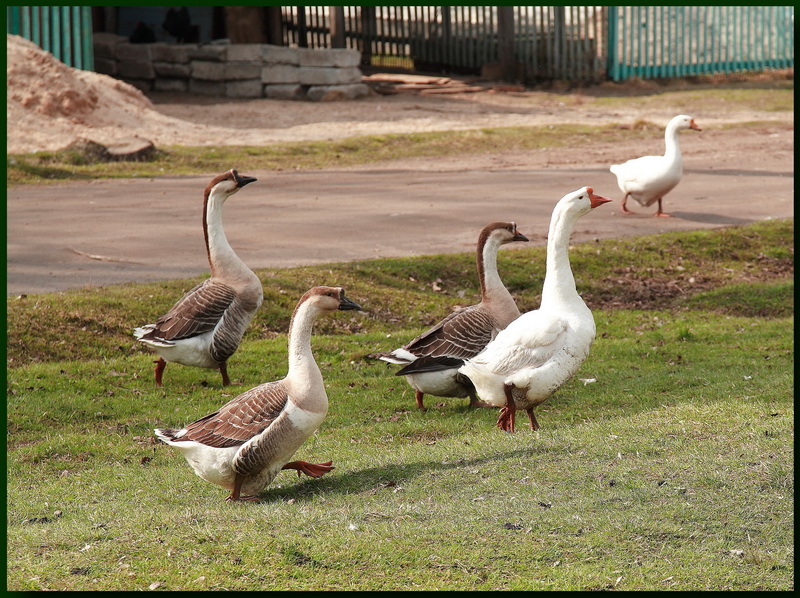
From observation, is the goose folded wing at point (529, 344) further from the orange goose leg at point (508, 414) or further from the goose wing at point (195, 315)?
the goose wing at point (195, 315)

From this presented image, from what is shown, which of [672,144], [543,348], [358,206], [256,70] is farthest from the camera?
[256,70]

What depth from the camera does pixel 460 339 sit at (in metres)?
8.58

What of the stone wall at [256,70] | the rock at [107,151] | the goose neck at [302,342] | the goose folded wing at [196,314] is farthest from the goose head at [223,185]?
the stone wall at [256,70]

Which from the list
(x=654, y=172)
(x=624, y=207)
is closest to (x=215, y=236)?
(x=654, y=172)

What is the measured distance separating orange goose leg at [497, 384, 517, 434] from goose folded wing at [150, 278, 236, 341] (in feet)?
10.4

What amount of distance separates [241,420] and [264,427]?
0.20 metres

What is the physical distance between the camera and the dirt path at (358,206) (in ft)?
47.0

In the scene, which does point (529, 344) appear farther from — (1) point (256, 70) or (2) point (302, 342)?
(1) point (256, 70)

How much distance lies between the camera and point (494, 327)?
8.77m

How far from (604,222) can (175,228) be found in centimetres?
759

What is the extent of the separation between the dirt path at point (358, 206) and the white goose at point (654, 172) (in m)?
0.61

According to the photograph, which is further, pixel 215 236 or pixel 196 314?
pixel 215 236

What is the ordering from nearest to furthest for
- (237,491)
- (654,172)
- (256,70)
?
(237,491) < (654,172) < (256,70)

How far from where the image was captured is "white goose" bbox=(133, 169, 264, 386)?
9.36 m
